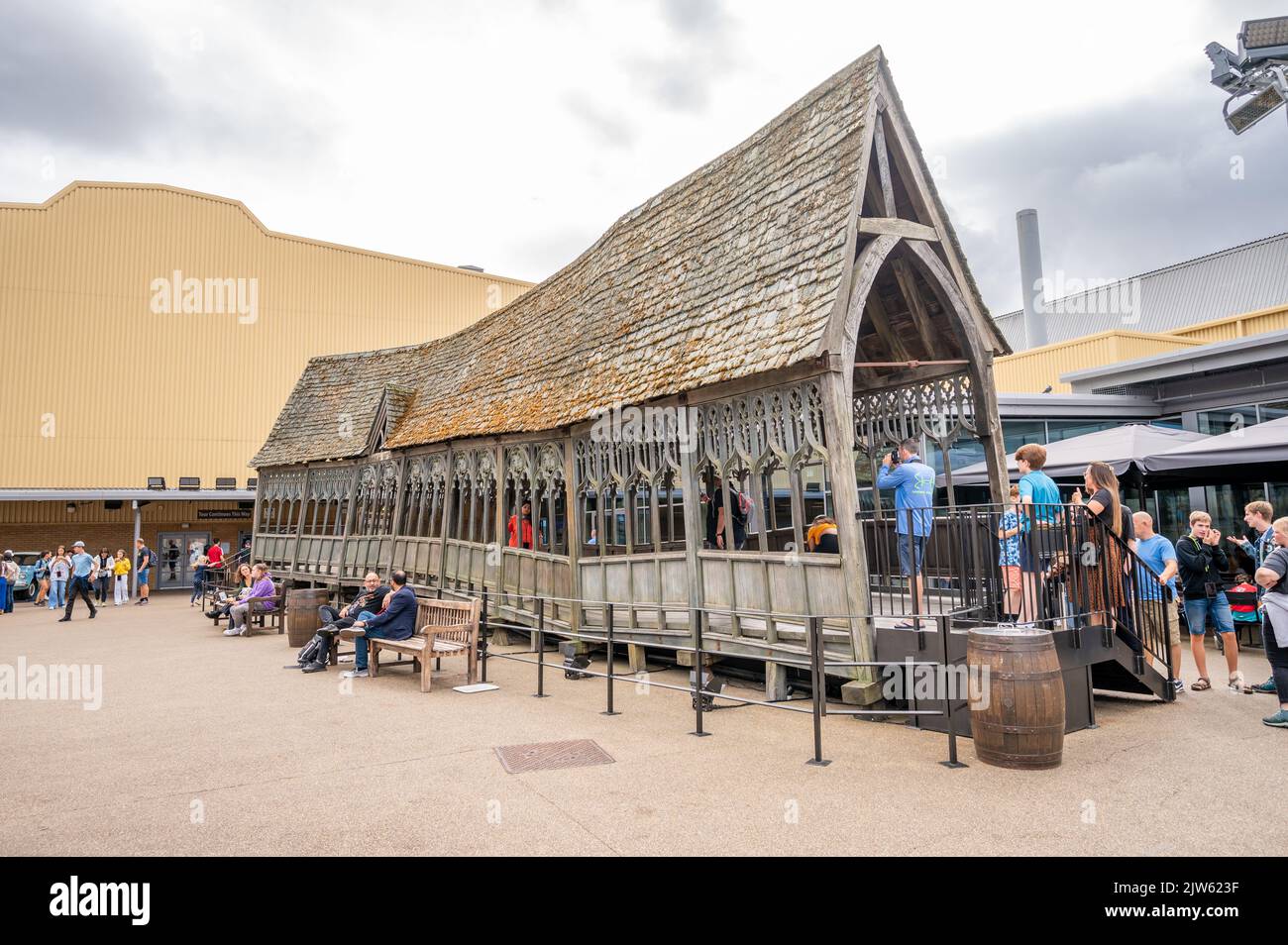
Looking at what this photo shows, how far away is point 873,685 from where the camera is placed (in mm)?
7812

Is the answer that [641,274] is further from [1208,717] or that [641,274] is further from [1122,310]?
[1122,310]

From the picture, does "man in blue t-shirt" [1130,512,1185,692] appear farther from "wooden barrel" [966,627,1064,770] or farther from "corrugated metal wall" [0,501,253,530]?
"corrugated metal wall" [0,501,253,530]

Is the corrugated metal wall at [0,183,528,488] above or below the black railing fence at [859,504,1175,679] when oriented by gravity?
above

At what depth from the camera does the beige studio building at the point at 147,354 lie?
30406 mm

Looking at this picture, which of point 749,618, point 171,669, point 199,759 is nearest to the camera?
point 199,759

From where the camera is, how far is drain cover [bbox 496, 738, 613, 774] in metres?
6.56

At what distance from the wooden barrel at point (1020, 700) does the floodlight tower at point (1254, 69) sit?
43.6 feet

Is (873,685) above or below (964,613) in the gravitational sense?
below

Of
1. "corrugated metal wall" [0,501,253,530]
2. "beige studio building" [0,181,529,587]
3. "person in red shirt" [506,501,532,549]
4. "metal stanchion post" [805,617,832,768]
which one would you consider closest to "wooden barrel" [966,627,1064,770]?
"metal stanchion post" [805,617,832,768]

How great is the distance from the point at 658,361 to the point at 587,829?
21.2ft

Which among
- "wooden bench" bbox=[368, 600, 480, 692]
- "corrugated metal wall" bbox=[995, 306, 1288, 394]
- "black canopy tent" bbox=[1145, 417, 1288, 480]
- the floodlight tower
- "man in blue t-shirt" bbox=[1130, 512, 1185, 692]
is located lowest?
"wooden bench" bbox=[368, 600, 480, 692]

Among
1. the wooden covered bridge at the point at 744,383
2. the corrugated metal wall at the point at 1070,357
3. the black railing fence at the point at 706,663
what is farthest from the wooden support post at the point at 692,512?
the corrugated metal wall at the point at 1070,357

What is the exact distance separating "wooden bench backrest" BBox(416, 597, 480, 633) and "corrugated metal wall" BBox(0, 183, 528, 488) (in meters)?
25.1

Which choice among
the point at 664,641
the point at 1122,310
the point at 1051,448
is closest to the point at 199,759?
the point at 664,641
